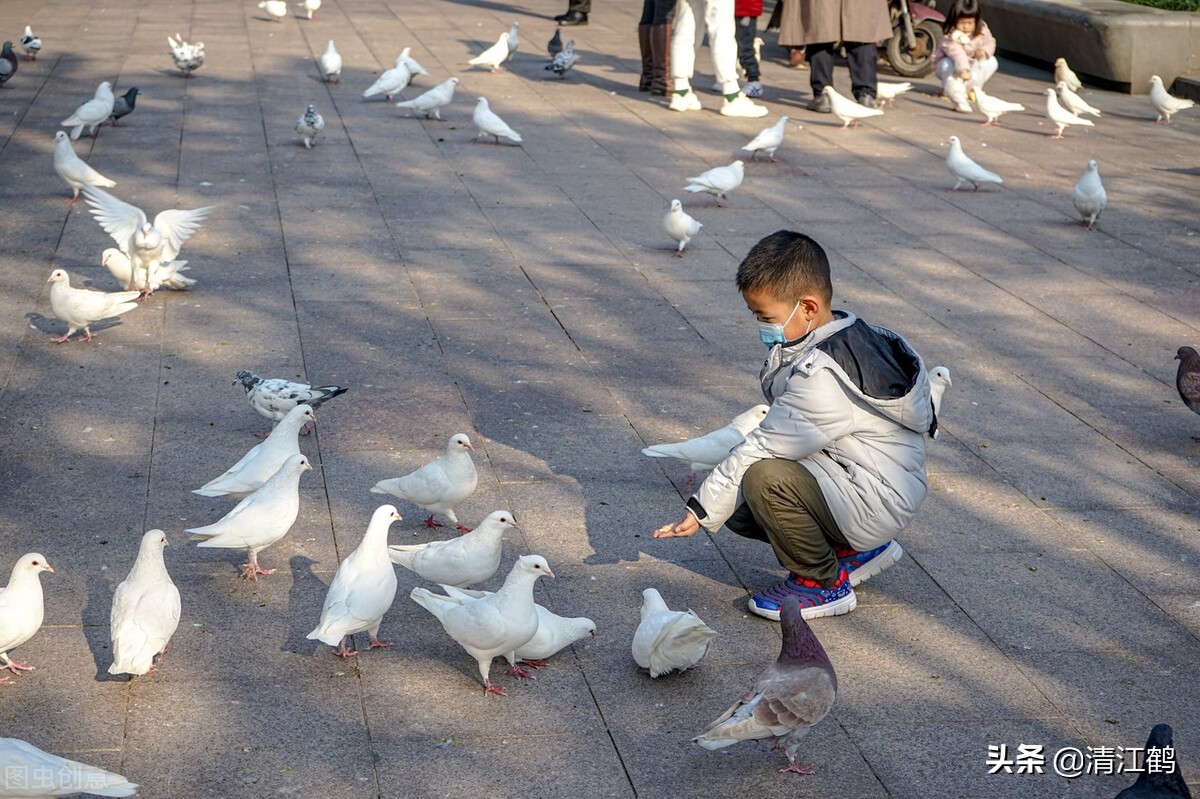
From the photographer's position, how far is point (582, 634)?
423 centimetres

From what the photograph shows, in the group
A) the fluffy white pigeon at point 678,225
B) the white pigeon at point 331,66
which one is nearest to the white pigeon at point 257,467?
the fluffy white pigeon at point 678,225

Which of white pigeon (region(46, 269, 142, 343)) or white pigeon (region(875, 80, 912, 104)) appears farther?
white pigeon (region(875, 80, 912, 104))

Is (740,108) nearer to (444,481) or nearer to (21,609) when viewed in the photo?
(444,481)

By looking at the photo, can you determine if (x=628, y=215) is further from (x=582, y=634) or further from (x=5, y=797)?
(x=5, y=797)

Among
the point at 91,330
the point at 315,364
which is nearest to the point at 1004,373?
the point at 315,364

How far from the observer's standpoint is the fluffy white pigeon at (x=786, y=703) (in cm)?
354

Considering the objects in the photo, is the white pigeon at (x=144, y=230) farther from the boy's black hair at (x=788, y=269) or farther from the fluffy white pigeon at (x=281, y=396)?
the boy's black hair at (x=788, y=269)

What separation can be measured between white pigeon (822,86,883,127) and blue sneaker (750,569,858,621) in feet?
29.7

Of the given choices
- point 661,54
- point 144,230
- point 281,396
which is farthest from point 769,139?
point 281,396

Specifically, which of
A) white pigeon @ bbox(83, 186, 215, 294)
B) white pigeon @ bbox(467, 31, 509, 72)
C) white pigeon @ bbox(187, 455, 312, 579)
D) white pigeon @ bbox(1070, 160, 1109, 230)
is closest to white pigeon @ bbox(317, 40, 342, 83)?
white pigeon @ bbox(467, 31, 509, 72)

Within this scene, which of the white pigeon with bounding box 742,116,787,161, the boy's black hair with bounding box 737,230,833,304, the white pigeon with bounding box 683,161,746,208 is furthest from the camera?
the white pigeon with bounding box 742,116,787,161

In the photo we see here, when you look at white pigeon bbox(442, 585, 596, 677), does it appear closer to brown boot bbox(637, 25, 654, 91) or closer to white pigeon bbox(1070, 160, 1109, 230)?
white pigeon bbox(1070, 160, 1109, 230)

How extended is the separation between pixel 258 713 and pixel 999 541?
2.91m

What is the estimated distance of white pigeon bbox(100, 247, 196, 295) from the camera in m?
7.57
